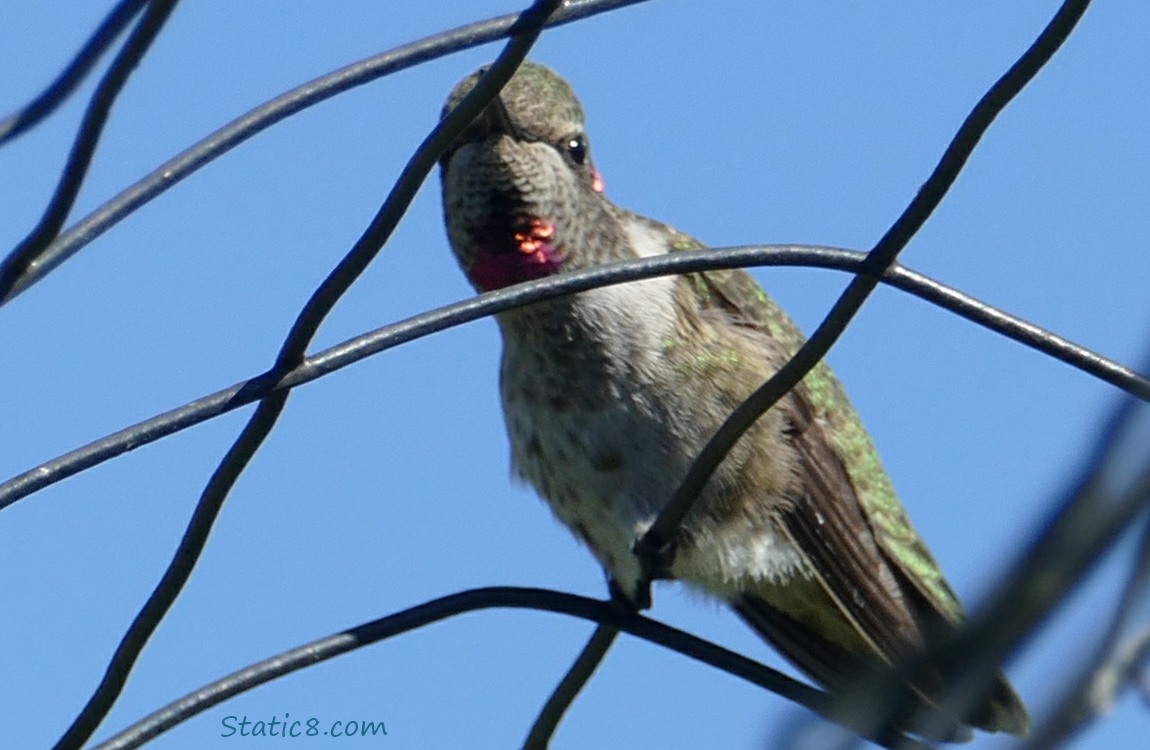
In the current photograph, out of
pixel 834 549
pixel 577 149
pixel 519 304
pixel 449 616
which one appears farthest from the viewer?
pixel 577 149

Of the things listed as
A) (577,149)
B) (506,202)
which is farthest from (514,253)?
(577,149)

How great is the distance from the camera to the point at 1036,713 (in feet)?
2.42

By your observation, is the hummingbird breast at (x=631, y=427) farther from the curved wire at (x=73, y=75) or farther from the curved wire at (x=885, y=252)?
the curved wire at (x=73, y=75)

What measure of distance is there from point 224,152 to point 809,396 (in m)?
2.75

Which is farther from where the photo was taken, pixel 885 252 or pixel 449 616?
pixel 449 616

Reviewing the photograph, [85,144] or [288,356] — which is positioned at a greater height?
[85,144]

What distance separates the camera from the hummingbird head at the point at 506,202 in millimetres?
4371

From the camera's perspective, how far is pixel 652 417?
423 cm

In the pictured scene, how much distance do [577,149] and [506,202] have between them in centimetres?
48

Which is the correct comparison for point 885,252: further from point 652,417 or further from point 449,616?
point 652,417

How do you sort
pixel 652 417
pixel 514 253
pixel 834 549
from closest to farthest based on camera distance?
pixel 652 417 → pixel 514 253 → pixel 834 549

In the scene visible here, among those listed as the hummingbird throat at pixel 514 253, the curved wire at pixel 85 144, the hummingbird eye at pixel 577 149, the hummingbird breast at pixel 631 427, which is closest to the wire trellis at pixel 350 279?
the curved wire at pixel 85 144

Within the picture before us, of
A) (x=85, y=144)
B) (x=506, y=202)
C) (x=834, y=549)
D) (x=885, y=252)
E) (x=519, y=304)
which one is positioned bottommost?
(x=834, y=549)

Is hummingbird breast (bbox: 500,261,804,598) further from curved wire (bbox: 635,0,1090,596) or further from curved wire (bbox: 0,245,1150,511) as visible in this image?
curved wire (bbox: 0,245,1150,511)
